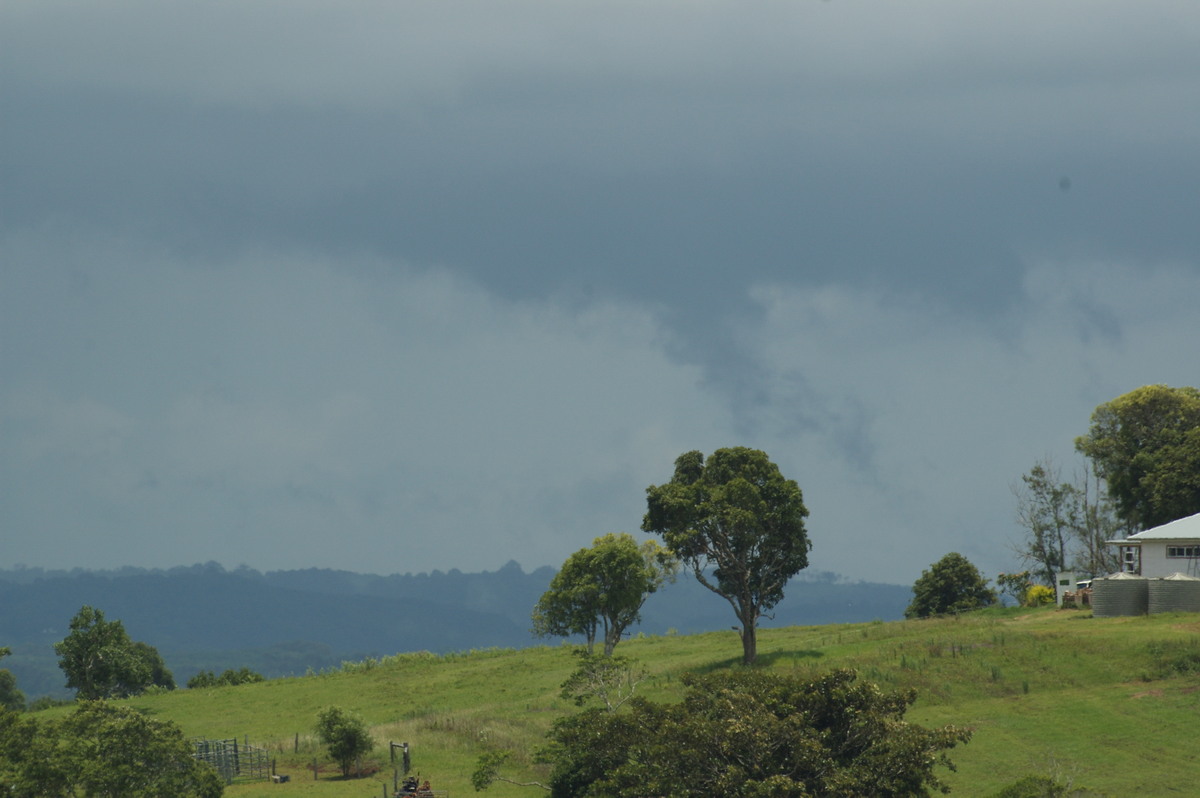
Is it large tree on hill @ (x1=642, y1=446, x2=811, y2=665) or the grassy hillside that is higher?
large tree on hill @ (x1=642, y1=446, x2=811, y2=665)

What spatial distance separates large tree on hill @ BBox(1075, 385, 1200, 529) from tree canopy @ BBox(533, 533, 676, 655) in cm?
3724

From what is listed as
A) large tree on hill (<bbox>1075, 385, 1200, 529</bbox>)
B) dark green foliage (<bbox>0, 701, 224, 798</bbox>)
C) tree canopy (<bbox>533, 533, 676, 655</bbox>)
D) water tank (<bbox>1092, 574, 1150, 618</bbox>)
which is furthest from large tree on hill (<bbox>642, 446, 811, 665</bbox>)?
dark green foliage (<bbox>0, 701, 224, 798</bbox>)

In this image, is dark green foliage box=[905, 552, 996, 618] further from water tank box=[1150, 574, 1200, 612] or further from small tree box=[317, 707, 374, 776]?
small tree box=[317, 707, 374, 776]

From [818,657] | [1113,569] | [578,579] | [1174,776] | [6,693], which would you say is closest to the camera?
[1174,776]

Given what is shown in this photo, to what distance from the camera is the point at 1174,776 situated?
50.0 m

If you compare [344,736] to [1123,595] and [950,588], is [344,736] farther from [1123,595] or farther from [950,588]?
[950,588]

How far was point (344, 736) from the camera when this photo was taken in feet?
198

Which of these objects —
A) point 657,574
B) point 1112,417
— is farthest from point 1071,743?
point 1112,417

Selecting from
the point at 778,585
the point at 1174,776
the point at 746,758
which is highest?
the point at 778,585

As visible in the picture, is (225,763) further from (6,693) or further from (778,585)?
(6,693)

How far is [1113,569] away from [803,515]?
168 ft

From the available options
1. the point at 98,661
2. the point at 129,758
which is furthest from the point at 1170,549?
the point at 98,661

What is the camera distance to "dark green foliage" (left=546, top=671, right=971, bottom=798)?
123 feet

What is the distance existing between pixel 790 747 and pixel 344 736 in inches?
1137
